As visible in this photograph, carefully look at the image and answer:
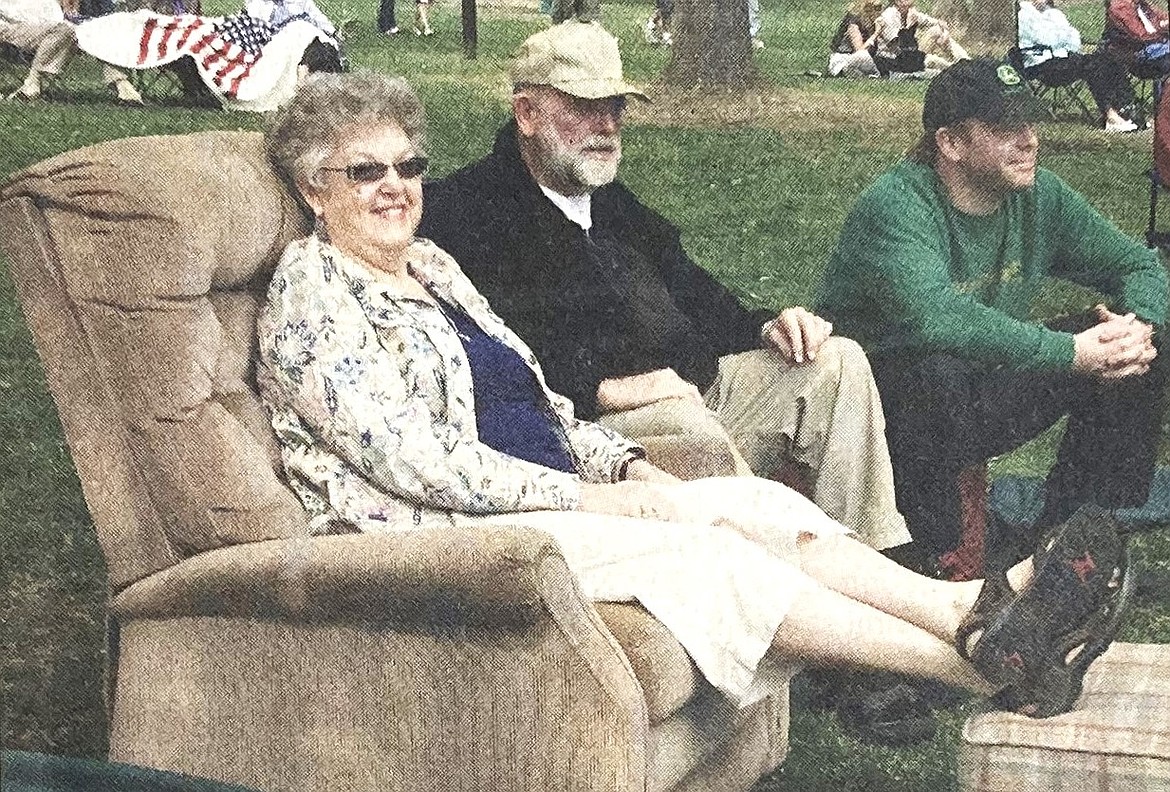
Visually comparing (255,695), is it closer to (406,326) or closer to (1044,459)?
(406,326)

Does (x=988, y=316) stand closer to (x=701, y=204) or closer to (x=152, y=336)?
(x=701, y=204)

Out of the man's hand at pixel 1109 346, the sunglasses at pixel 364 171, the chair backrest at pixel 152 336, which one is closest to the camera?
the chair backrest at pixel 152 336

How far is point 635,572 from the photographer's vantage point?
3.20 metres

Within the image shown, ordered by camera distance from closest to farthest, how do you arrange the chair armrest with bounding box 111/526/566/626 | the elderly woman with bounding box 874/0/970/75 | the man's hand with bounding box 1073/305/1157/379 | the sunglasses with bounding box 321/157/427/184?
the chair armrest with bounding box 111/526/566/626 → the sunglasses with bounding box 321/157/427/184 → the elderly woman with bounding box 874/0/970/75 → the man's hand with bounding box 1073/305/1157/379

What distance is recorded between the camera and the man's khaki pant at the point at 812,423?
359 centimetres

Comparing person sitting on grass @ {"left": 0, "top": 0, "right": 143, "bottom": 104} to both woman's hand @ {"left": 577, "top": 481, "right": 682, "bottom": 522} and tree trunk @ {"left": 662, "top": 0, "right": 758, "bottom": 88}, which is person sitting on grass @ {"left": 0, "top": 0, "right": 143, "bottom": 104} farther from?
woman's hand @ {"left": 577, "top": 481, "right": 682, "bottom": 522}

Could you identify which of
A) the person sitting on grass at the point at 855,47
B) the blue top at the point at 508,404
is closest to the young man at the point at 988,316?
the person sitting on grass at the point at 855,47

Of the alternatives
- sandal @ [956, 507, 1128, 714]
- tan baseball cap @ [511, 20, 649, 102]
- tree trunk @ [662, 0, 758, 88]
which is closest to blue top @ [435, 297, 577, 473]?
tan baseball cap @ [511, 20, 649, 102]

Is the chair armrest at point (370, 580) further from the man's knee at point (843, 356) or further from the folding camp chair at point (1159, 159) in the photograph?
the folding camp chair at point (1159, 159)

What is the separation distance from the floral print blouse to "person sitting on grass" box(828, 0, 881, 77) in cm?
87

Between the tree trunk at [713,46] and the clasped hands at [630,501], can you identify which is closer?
the clasped hands at [630,501]

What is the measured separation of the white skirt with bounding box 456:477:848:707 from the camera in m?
3.18

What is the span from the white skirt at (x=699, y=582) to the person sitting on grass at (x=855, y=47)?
2.83 ft

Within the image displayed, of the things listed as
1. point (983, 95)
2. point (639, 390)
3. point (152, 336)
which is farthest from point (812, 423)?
point (152, 336)
